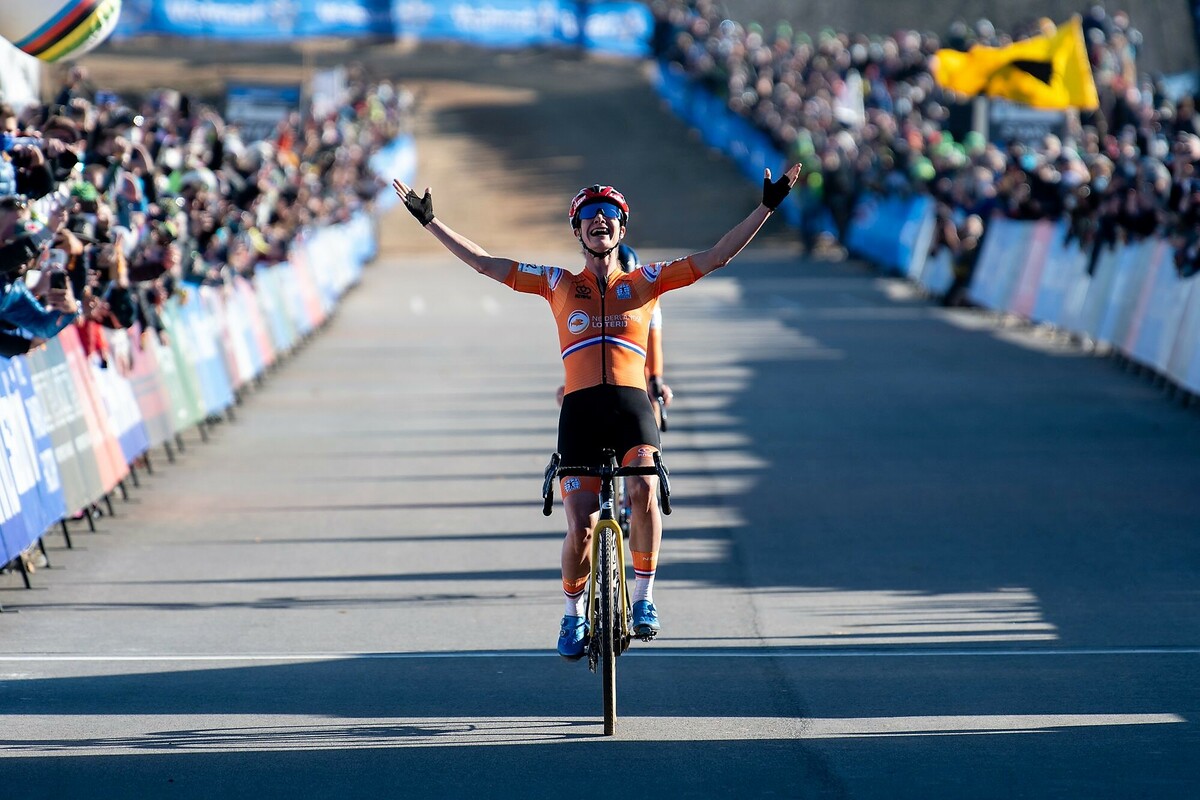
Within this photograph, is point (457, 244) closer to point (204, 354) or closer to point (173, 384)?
point (173, 384)

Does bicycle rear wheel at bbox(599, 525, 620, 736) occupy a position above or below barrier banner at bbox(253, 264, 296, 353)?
above

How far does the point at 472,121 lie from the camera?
6556 cm

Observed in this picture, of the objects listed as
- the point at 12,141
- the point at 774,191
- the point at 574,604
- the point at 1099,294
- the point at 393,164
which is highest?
the point at 774,191

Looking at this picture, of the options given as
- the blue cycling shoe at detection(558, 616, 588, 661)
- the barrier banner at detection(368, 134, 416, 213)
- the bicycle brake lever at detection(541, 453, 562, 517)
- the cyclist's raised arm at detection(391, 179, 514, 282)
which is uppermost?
the cyclist's raised arm at detection(391, 179, 514, 282)

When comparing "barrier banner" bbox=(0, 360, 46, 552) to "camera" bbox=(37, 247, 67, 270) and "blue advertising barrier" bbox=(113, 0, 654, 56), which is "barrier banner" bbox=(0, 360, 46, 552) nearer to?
"camera" bbox=(37, 247, 67, 270)

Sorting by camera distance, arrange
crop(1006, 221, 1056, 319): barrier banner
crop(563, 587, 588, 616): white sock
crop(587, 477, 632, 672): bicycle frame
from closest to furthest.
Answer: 1. crop(587, 477, 632, 672): bicycle frame
2. crop(563, 587, 588, 616): white sock
3. crop(1006, 221, 1056, 319): barrier banner

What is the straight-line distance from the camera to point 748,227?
8.70 meters

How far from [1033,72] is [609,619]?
25.8 metres

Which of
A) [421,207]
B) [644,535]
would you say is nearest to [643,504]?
[644,535]

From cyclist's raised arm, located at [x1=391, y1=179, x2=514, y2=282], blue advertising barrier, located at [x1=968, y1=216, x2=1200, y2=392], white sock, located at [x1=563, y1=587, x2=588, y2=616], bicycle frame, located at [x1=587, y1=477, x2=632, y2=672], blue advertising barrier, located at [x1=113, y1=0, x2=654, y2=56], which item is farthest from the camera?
blue advertising barrier, located at [x1=113, y1=0, x2=654, y2=56]

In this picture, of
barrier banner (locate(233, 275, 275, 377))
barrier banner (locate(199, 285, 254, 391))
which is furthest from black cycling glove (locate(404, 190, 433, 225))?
barrier banner (locate(233, 275, 275, 377))

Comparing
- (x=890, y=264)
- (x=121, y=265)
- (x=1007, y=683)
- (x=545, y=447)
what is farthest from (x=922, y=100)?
(x=1007, y=683)

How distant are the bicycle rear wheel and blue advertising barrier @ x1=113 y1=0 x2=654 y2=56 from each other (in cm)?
6727

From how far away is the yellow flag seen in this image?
31.5 metres
